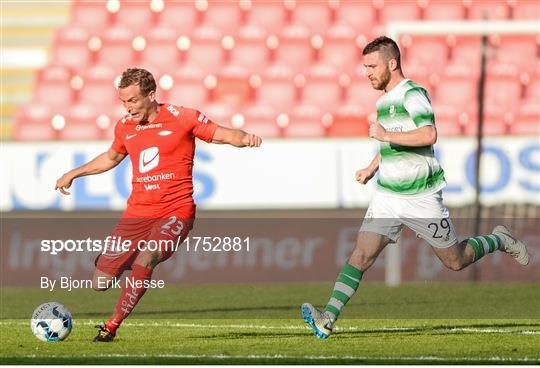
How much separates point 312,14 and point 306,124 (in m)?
2.58

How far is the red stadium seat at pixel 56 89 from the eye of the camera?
2067 centimetres

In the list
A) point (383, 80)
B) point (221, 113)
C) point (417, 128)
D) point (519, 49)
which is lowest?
point (221, 113)

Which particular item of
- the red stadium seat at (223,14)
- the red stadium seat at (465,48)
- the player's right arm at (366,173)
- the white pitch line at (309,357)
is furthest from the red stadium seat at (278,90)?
the white pitch line at (309,357)

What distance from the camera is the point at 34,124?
20016 millimetres

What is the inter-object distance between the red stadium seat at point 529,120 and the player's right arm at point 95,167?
1076 centimetres

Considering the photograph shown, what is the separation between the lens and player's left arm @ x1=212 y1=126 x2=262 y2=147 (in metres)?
8.73

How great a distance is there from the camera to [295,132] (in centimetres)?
1942

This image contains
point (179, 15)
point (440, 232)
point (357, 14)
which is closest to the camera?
point (440, 232)

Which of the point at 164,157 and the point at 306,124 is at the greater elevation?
the point at 164,157

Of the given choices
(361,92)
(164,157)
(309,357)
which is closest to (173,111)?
(164,157)

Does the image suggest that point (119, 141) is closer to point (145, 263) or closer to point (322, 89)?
point (145, 263)

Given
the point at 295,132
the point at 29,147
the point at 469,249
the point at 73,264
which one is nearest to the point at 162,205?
the point at 469,249

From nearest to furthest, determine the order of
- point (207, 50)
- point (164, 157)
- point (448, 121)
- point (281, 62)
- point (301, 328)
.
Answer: point (164, 157), point (301, 328), point (448, 121), point (281, 62), point (207, 50)

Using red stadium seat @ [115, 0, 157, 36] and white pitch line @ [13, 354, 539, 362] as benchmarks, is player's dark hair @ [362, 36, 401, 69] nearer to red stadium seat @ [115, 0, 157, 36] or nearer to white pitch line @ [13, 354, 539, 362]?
white pitch line @ [13, 354, 539, 362]
